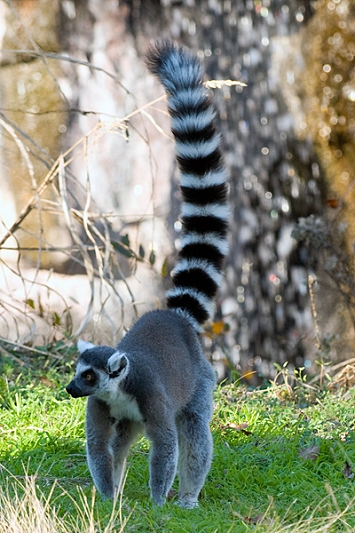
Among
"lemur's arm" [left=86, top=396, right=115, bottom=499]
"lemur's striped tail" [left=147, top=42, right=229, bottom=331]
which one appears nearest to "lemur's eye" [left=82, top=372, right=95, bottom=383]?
"lemur's arm" [left=86, top=396, right=115, bottom=499]

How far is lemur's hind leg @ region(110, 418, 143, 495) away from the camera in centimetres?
354

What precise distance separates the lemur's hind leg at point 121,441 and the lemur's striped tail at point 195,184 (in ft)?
2.60

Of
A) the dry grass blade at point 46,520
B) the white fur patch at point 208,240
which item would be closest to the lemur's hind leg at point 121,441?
the dry grass blade at point 46,520

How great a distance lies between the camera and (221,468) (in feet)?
13.0

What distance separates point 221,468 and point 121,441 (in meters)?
0.67

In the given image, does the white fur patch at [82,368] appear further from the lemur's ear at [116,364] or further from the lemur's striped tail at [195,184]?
the lemur's striped tail at [195,184]

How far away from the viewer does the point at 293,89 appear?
8914mm

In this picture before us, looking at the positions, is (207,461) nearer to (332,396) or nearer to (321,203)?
(332,396)

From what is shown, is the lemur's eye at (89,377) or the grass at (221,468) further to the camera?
the lemur's eye at (89,377)

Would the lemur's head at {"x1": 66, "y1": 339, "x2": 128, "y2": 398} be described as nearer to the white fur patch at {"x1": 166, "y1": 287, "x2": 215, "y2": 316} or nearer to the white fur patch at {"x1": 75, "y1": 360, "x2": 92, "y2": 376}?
the white fur patch at {"x1": 75, "y1": 360, "x2": 92, "y2": 376}

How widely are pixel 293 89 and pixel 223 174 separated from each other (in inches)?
203

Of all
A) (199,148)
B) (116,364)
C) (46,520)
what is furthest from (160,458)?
(199,148)

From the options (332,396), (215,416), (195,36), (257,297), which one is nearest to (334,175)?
(257,297)

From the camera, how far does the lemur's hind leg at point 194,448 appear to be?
11.7ft
